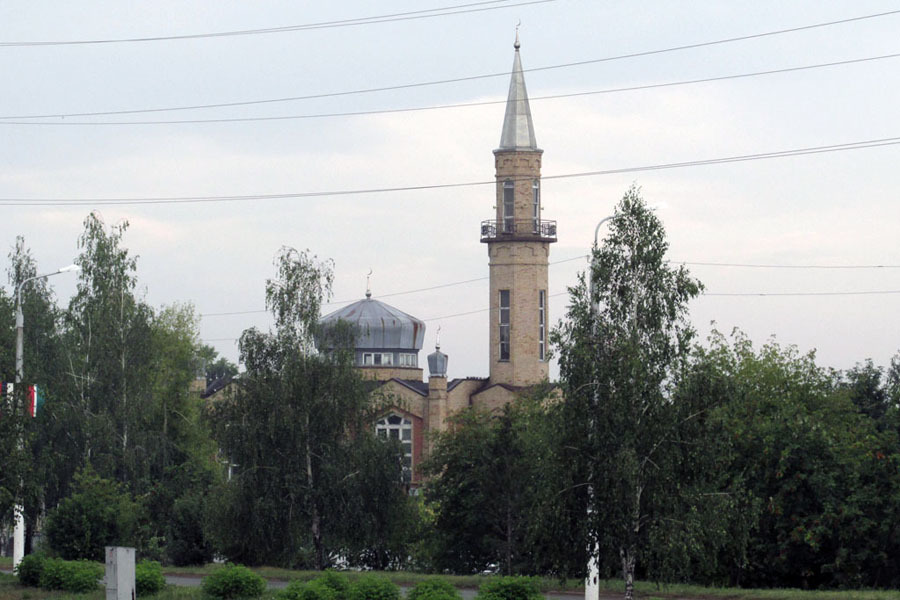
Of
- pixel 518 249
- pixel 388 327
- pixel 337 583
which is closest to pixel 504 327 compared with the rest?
pixel 518 249

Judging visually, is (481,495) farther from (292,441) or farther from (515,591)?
(515,591)

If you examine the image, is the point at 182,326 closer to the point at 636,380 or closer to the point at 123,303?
the point at 123,303

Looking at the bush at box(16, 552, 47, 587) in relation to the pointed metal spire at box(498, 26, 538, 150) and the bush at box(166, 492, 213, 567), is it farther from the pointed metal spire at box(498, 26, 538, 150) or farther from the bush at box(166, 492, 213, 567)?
the pointed metal spire at box(498, 26, 538, 150)

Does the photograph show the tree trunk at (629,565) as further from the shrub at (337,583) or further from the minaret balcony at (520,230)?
the minaret balcony at (520,230)

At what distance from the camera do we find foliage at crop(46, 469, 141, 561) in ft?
117

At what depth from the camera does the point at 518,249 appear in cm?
7319

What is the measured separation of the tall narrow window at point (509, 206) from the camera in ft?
238

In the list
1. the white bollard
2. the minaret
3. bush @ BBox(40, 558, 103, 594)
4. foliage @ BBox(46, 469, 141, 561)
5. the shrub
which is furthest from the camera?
the minaret

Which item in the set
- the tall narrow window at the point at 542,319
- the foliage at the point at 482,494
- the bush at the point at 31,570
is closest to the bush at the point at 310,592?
the bush at the point at 31,570

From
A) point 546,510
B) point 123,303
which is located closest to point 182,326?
point 123,303

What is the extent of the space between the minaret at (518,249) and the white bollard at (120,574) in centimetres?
5762

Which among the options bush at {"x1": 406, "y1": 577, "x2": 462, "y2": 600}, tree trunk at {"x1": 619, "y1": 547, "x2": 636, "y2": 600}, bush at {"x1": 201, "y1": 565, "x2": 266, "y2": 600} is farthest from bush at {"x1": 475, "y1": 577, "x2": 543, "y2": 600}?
bush at {"x1": 201, "y1": 565, "x2": 266, "y2": 600}

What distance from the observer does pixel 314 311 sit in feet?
132

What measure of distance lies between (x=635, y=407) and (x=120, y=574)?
9.56 meters
